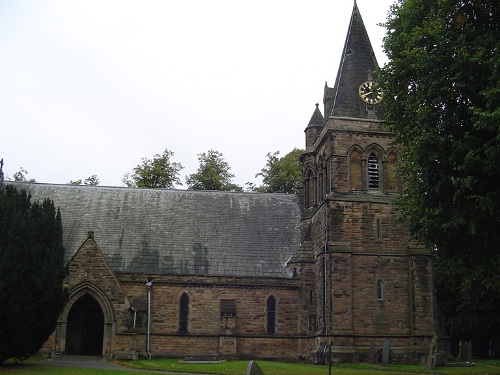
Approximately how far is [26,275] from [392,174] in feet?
62.6

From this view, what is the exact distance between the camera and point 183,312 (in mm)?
35188

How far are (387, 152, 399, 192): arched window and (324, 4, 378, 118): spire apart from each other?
8.02 ft

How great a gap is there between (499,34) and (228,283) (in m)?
20.2

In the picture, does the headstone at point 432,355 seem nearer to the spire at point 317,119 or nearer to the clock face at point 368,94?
the clock face at point 368,94

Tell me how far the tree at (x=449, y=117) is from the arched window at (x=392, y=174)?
10272 mm

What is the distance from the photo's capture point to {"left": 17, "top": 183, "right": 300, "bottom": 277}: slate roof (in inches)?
1422

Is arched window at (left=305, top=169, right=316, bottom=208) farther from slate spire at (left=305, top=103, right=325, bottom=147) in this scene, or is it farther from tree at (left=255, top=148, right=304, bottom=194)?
tree at (left=255, top=148, right=304, bottom=194)

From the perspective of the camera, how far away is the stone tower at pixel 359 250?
105 feet

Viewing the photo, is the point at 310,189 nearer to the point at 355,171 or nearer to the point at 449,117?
the point at 355,171

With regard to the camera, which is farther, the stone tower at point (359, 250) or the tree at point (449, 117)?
the stone tower at point (359, 250)

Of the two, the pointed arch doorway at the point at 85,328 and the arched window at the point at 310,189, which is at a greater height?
the arched window at the point at 310,189

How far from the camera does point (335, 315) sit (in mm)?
31672

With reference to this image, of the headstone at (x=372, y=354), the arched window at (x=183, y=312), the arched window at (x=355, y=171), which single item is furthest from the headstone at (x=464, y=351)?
the arched window at (x=183, y=312)

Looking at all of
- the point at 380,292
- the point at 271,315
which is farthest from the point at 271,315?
the point at 380,292
